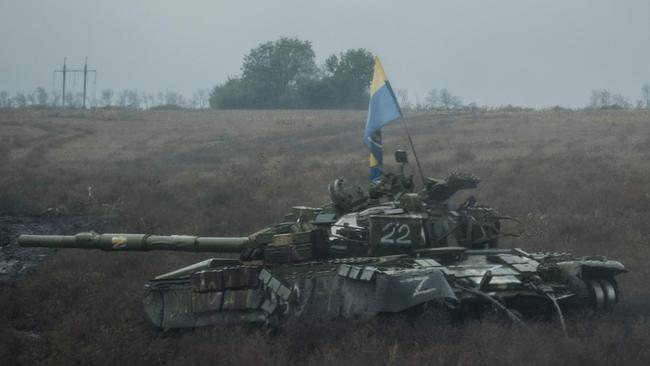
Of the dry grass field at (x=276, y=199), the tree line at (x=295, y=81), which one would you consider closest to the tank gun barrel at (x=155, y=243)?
the dry grass field at (x=276, y=199)

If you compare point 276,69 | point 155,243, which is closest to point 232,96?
point 276,69

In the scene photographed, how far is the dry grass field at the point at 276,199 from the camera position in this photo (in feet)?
34.6

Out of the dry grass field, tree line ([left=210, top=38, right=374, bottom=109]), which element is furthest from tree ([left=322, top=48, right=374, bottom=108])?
the dry grass field

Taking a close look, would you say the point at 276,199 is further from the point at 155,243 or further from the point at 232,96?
the point at 232,96

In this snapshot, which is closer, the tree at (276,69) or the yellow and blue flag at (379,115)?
the yellow and blue flag at (379,115)

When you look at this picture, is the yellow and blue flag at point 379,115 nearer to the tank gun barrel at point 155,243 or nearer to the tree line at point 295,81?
the tank gun barrel at point 155,243

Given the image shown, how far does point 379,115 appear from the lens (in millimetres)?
17578

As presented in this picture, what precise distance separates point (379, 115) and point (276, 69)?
139ft

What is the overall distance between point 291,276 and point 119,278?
576 centimetres

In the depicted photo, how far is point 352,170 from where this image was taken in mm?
28312

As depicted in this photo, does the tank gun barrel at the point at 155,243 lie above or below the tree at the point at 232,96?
below

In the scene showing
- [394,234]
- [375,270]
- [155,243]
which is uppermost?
[394,234]

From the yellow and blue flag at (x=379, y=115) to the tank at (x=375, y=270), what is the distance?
9.85ft

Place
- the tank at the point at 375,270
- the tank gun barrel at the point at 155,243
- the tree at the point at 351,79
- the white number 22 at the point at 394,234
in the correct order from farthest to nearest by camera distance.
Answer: the tree at the point at 351,79, the tank gun barrel at the point at 155,243, the white number 22 at the point at 394,234, the tank at the point at 375,270
